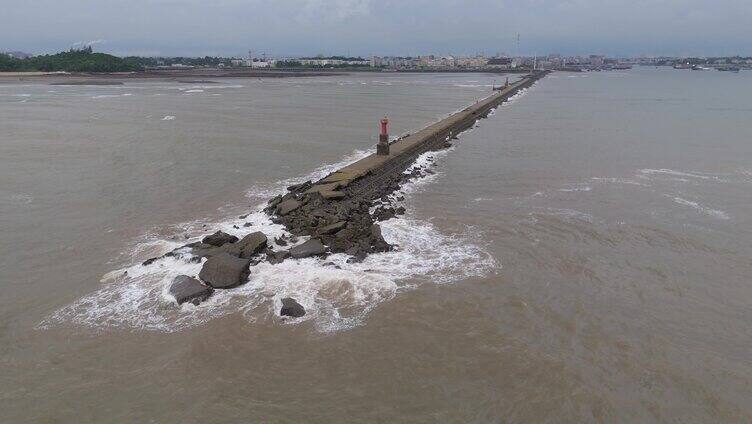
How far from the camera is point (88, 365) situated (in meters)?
6.41

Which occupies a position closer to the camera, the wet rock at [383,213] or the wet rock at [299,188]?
the wet rock at [383,213]

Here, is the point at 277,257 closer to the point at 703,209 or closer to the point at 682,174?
the point at 703,209

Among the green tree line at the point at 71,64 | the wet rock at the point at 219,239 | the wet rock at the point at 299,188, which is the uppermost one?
the green tree line at the point at 71,64

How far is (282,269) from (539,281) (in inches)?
171

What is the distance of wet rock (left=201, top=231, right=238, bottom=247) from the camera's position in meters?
9.83

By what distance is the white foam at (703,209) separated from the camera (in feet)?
41.8

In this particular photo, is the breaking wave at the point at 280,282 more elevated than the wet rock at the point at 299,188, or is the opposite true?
the wet rock at the point at 299,188

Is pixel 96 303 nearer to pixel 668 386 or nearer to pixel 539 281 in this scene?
pixel 539 281

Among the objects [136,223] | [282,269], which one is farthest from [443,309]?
[136,223]

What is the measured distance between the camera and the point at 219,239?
9859 millimetres

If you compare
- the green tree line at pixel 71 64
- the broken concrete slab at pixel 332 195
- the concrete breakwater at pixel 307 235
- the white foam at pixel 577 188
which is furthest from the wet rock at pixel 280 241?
the green tree line at pixel 71 64

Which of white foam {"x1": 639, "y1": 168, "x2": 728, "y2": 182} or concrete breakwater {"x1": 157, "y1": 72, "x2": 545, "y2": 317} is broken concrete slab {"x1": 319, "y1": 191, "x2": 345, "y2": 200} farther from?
white foam {"x1": 639, "y1": 168, "x2": 728, "y2": 182}

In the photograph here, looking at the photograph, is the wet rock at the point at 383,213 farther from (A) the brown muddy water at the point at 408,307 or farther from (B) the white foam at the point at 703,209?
(B) the white foam at the point at 703,209

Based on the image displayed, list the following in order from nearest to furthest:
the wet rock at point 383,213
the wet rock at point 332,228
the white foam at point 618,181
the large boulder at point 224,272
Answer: the large boulder at point 224,272, the wet rock at point 332,228, the wet rock at point 383,213, the white foam at point 618,181
